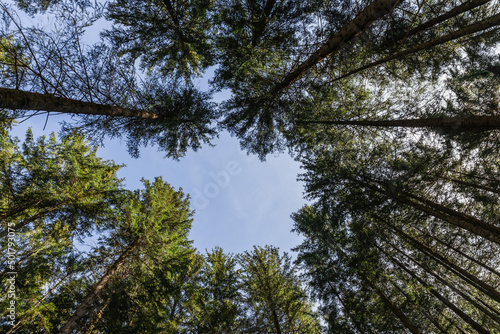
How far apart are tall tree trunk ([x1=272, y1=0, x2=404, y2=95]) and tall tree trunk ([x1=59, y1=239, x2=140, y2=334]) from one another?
9378 millimetres

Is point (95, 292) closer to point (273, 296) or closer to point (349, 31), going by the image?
point (273, 296)

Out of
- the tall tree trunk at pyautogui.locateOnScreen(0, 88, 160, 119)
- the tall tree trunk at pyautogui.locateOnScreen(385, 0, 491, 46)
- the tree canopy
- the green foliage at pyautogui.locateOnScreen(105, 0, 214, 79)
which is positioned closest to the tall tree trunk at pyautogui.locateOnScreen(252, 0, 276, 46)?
the tree canopy

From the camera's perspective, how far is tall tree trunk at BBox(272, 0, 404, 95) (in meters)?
4.36

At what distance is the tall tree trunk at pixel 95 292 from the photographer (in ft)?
19.1

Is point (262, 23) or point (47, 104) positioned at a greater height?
point (262, 23)

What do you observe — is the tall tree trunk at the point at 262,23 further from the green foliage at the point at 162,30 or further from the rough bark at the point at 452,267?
the rough bark at the point at 452,267

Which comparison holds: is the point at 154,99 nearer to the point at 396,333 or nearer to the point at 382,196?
the point at 382,196

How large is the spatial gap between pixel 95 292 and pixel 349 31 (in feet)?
37.0

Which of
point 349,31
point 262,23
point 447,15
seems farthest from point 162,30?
point 447,15

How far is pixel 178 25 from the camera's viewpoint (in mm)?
7031

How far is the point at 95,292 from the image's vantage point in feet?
21.9

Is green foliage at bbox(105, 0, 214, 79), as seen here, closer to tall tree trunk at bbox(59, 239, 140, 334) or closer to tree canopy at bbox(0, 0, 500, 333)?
tree canopy at bbox(0, 0, 500, 333)

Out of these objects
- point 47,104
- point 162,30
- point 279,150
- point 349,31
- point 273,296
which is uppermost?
point 162,30

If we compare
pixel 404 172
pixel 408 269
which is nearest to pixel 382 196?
pixel 404 172
